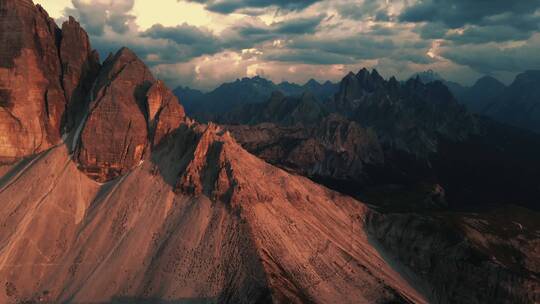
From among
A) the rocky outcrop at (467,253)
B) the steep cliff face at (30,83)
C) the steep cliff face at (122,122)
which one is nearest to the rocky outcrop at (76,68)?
the steep cliff face at (30,83)

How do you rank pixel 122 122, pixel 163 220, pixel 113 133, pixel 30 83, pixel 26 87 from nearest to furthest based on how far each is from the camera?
pixel 163 220
pixel 113 133
pixel 122 122
pixel 26 87
pixel 30 83

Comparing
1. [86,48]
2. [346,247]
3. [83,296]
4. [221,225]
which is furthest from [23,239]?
[346,247]

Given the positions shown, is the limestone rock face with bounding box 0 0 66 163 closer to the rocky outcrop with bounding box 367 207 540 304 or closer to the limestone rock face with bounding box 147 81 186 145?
the limestone rock face with bounding box 147 81 186 145

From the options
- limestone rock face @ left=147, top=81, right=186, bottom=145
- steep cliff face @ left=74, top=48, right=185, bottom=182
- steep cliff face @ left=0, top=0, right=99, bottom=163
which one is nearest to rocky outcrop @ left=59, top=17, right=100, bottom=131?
steep cliff face @ left=0, top=0, right=99, bottom=163

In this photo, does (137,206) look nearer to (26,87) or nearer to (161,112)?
(161,112)

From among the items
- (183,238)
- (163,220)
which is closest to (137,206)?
(163,220)

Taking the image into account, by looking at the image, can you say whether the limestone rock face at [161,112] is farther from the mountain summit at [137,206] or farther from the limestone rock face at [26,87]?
the limestone rock face at [26,87]

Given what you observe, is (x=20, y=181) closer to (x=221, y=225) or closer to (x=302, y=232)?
(x=221, y=225)
